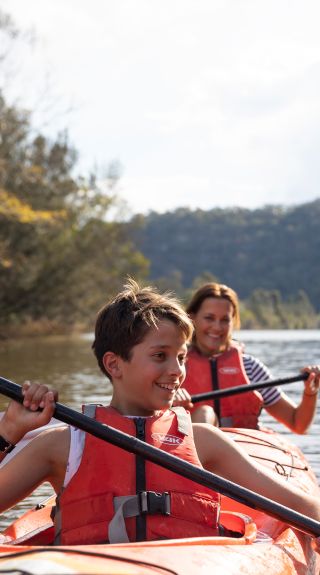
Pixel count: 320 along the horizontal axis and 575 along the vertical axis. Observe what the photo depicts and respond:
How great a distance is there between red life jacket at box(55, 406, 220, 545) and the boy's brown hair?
0.64 ft

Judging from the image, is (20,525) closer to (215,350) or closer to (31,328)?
(215,350)

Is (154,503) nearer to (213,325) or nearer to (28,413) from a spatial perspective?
(28,413)

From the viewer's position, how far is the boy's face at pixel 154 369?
9.02 ft

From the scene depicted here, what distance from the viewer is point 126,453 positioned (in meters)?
2.73

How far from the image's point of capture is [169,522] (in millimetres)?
2646

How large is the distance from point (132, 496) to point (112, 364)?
41cm

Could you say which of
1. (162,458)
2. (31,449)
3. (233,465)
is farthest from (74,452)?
(233,465)

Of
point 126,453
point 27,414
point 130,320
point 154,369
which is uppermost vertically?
point 130,320

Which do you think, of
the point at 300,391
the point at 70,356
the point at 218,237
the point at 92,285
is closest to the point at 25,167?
the point at 70,356

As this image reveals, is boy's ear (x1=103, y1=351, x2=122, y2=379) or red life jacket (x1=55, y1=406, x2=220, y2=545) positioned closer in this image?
red life jacket (x1=55, y1=406, x2=220, y2=545)

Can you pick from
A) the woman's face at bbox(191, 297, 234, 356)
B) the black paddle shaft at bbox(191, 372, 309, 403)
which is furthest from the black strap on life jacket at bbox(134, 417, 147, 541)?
the woman's face at bbox(191, 297, 234, 356)

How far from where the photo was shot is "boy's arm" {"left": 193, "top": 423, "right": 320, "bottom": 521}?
2.94 metres

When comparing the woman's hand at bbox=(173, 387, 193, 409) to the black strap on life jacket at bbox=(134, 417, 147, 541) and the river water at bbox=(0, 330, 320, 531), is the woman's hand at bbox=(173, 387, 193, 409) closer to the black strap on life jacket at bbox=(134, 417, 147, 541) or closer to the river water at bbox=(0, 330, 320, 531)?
the river water at bbox=(0, 330, 320, 531)

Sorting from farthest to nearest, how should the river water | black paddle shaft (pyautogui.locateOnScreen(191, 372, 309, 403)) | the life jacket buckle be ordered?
1. the river water
2. black paddle shaft (pyautogui.locateOnScreen(191, 372, 309, 403))
3. the life jacket buckle
